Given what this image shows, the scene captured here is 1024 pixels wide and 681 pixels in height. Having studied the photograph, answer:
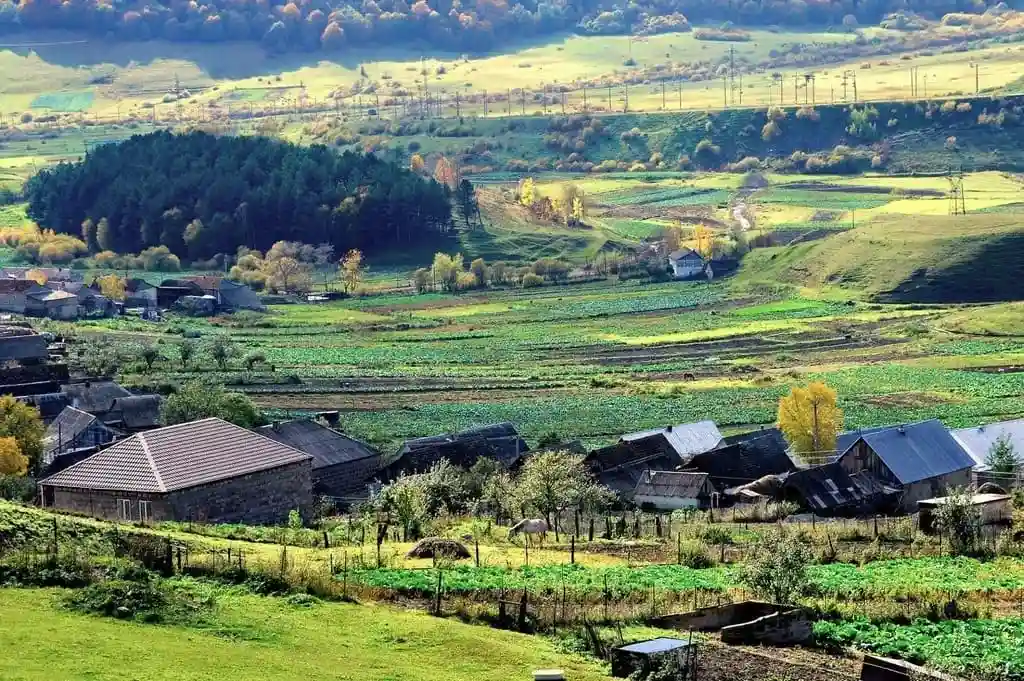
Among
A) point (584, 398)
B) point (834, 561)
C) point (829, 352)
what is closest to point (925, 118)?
point (829, 352)

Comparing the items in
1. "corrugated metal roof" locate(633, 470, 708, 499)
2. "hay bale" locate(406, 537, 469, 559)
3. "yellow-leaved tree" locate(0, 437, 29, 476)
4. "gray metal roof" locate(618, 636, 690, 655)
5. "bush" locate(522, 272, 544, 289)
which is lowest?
"bush" locate(522, 272, 544, 289)

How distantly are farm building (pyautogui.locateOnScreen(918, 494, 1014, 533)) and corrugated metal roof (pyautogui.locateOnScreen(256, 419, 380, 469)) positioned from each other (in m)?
18.3

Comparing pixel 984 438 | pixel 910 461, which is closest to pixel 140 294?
pixel 984 438

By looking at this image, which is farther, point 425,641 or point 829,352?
point 829,352

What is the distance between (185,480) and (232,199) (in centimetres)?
10852

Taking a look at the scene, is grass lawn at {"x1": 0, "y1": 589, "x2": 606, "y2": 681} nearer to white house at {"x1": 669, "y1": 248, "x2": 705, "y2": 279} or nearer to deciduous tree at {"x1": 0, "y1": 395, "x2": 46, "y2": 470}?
deciduous tree at {"x1": 0, "y1": 395, "x2": 46, "y2": 470}

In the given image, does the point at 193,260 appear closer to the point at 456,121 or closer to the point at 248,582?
the point at 456,121

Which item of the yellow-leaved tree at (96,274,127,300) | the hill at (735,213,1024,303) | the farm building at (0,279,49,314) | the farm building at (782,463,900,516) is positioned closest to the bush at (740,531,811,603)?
the farm building at (782,463,900,516)

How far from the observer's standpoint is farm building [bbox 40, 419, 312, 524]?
127 feet

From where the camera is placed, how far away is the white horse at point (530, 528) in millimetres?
39781

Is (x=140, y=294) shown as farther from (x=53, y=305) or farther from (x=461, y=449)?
(x=461, y=449)

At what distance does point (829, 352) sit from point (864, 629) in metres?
61.4

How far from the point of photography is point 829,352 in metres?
88.1

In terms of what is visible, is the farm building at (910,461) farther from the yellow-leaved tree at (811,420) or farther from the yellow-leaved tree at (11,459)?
the yellow-leaved tree at (11,459)
